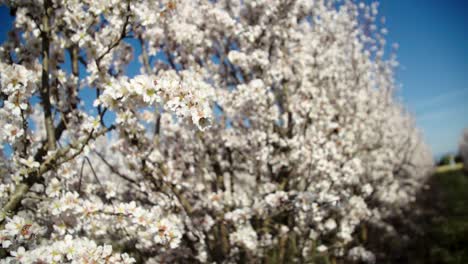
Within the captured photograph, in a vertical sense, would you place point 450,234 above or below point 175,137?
below

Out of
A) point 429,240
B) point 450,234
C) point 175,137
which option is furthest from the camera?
point 450,234

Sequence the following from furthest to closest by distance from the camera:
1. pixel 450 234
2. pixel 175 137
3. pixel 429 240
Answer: pixel 450 234
pixel 429 240
pixel 175 137

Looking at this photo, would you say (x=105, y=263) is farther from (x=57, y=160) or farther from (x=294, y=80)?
(x=294, y=80)

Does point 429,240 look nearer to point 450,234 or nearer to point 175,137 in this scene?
point 450,234

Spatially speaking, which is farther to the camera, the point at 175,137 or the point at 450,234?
the point at 450,234

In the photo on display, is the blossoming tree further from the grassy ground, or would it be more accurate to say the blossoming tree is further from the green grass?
the green grass

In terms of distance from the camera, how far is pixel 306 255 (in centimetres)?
558

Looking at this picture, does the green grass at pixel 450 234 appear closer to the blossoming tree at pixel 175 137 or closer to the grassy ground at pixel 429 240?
the grassy ground at pixel 429 240

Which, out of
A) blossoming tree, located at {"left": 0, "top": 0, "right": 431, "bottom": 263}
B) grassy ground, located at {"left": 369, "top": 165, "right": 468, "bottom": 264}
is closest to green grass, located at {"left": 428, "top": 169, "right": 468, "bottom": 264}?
grassy ground, located at {"left": 369, "top": 165, "right": 468, "bottom": 264}

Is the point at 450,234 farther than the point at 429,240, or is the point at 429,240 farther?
the point at 450,234

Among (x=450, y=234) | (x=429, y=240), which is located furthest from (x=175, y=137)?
(x=450, y=234)

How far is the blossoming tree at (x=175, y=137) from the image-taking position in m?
2.66

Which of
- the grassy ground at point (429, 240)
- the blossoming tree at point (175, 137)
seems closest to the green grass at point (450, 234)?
the grassy ground at point (429, 240)

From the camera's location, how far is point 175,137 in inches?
230
